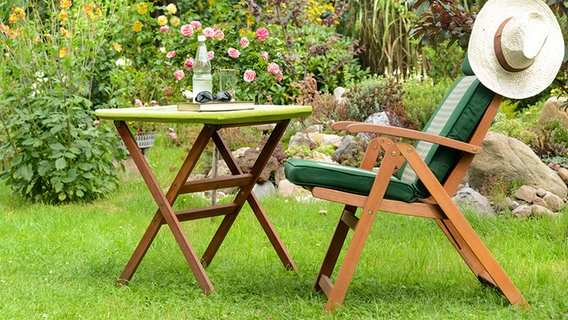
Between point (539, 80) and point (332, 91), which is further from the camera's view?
point (332, 91)

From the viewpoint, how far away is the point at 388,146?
3113 millimetres

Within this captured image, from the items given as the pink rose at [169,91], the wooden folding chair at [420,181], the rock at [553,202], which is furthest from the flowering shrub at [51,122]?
the rock at [553,202]

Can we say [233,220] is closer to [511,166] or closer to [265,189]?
[265,189]

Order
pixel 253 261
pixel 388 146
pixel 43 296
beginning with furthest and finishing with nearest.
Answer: pixel 253 261, pixel 43 296, pixel 388 146

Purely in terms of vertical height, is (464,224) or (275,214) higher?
(464,224)

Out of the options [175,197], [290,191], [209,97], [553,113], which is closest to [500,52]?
[209,97]

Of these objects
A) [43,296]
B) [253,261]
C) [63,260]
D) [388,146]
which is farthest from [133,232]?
[388,146]

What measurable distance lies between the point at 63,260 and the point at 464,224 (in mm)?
2048

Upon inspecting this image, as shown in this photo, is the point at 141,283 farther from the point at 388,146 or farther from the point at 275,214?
the point at 275,214

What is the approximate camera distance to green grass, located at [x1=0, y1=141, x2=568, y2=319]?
328cm

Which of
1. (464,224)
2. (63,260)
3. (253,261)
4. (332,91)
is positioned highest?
(464,224)

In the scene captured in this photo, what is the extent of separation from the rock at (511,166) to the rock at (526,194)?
0.49 ft

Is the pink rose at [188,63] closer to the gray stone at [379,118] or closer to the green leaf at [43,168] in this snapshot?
the green leaf at [43,168]

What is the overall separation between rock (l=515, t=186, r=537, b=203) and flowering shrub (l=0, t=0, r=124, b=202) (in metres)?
2.75
